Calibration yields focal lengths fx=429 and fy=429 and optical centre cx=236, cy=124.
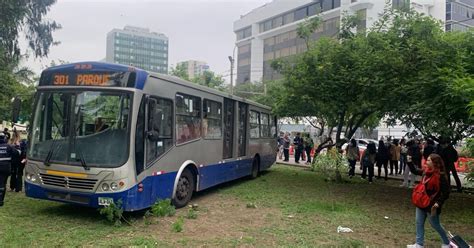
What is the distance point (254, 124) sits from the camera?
588 inches

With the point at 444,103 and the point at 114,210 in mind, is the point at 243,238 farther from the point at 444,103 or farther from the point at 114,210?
the point at 444,103

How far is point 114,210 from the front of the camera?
7414 mm

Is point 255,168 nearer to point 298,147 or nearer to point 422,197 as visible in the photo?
point 422,197

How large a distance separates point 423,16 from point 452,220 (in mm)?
5598

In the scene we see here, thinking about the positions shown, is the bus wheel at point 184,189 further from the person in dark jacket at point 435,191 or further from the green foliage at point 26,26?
the green foliage at point 26,26

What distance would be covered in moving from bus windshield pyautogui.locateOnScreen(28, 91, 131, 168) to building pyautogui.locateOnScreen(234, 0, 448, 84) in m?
50.7

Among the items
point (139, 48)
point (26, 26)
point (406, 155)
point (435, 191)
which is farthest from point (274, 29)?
point (435, 191)

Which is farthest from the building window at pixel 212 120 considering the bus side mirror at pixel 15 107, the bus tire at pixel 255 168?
the bus side mirror at pixel 15 107

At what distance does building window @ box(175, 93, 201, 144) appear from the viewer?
9.23 meters

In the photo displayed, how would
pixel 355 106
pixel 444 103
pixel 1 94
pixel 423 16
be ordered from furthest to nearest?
pixel 1 94 < pixel 355 106 < pixel 423 16 < pixel 444 103

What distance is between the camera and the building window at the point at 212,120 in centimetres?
1064

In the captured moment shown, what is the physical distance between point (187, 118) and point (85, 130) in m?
2.58

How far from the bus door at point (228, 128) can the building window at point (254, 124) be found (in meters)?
1.94

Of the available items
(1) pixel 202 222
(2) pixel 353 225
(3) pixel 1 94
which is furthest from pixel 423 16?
(3) pixel 1 94
